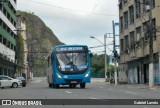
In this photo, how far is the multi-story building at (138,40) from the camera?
163ft

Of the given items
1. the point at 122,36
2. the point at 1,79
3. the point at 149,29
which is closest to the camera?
the point at 149,29

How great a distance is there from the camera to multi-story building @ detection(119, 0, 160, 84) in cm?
4956

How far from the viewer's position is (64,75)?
34844 millimetres

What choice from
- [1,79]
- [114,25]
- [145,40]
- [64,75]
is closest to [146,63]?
[145,40]

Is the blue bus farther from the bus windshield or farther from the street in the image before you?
the street

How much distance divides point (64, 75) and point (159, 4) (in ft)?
61.8

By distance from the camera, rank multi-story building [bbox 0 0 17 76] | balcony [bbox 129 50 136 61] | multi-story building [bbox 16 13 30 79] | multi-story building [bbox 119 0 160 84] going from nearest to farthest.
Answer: multi-story building [bbox 119 0 160 84] → balcony [bbox 129 50 136 61] → multi-story building [bbox 0 0 17 76] → multi-story building [bbox 16 13 30 79]

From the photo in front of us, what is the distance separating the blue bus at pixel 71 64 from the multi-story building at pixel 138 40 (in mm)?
10040

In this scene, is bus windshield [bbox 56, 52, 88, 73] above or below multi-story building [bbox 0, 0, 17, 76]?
below

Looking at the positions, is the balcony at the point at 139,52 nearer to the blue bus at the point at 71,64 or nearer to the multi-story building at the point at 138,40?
the multi-story building at the point at 138,40

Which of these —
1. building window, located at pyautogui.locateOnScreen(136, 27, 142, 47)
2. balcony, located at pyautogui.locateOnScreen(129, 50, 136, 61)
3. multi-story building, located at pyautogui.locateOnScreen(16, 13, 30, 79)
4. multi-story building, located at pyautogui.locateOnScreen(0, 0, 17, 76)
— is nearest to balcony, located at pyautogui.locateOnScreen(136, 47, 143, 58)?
building window, located at pyautogui.locateOnScreen(136, 27, 142, 47)

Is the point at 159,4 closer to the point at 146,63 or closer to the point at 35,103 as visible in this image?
the point at 146,63

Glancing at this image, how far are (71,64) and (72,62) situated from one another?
0.19 m

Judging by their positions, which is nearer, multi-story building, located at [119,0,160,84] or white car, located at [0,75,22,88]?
white car, located at [0,75,22,88]
